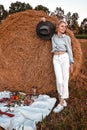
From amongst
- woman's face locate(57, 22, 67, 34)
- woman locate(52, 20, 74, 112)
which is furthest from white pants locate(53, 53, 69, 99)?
woman's face locate(57, 22, 67, 34)

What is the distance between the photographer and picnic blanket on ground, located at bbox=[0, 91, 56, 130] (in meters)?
6.21

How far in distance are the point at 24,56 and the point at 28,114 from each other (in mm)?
2486

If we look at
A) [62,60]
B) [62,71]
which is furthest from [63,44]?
[62,71]

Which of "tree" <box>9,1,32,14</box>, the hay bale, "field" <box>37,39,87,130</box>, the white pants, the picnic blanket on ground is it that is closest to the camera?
"field" <box>37,39,87,130</box>

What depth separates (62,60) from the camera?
7453mm

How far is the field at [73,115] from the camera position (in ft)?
19.0

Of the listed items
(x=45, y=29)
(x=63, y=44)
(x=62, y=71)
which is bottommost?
(x=62, y=71)

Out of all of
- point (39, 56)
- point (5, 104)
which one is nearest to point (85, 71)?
point (39, 56)

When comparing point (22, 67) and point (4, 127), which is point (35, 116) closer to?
point (4, 127)

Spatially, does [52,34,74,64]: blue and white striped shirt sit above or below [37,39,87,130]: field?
above

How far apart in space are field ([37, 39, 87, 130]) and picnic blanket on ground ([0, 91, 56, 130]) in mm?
162

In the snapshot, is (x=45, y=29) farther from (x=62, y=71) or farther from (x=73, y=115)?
(x=73, y=115)

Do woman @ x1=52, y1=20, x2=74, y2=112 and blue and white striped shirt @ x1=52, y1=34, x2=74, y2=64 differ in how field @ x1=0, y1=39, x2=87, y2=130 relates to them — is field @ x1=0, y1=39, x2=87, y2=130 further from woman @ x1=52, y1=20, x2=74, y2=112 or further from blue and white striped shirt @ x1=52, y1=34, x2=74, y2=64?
blue and white striped shirt @ x1=52, y1=34, x2=74, y2=64

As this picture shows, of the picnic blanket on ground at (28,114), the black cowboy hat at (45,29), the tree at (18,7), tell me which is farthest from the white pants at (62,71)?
the tree at (18,7)
